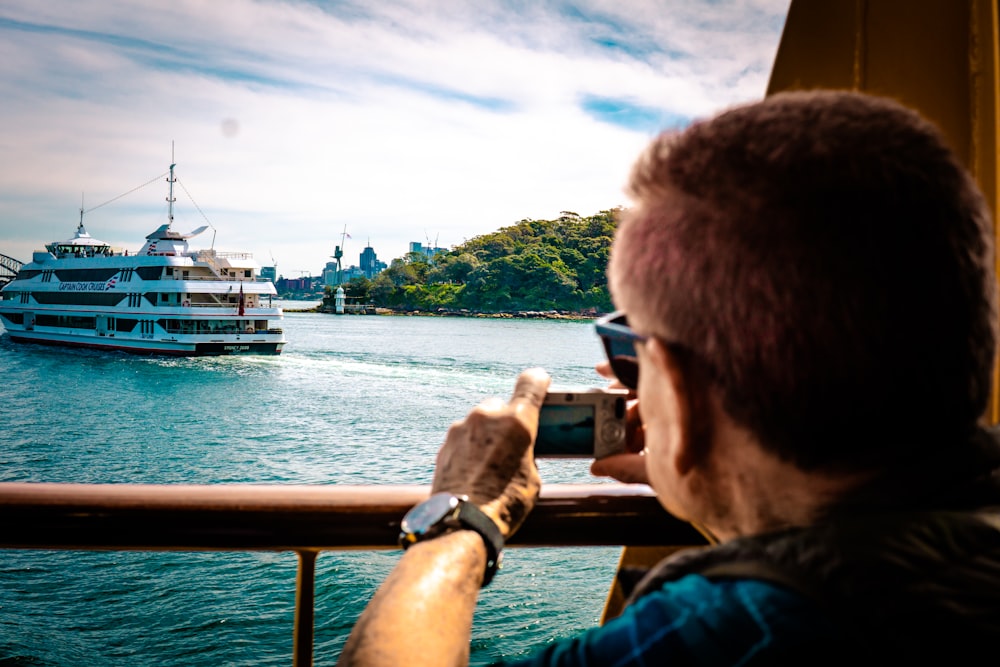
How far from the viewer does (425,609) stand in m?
0.72

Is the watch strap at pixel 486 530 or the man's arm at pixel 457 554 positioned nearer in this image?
the man's arm at pixel 457 554

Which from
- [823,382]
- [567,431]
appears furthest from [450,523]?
[823,382]

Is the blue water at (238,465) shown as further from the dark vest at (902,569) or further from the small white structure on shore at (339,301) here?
the small white structure on shore at (339,301)

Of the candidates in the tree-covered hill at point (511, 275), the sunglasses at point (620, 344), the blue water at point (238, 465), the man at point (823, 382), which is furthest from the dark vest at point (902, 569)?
the tree-covered hill at point (511, 275)

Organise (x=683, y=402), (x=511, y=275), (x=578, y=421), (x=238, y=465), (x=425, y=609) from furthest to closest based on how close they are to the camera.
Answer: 1. (x=511, y=275)
2. (x=238, y=465)
3. (x=578, y=421)
4. (x=425, y=609)
5. (x=683, y=402)

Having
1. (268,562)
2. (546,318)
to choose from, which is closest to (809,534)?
(268,562)

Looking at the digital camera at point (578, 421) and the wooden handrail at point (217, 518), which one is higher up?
the digital camera at point (578, 421)

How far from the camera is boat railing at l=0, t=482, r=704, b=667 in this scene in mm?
996

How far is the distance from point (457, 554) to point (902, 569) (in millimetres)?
447

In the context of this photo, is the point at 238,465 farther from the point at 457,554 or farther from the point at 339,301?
the point at 339,301

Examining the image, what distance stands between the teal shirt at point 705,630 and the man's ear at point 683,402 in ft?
0.33

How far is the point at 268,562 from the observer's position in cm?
1278

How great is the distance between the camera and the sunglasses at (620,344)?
72cm

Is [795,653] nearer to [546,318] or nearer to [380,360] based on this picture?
[380,360]
